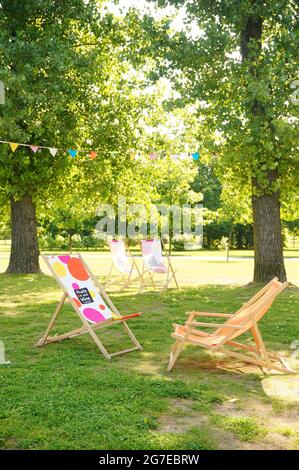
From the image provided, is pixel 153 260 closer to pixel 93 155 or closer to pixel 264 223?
pixel 264 223

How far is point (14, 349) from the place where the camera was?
6449 mm

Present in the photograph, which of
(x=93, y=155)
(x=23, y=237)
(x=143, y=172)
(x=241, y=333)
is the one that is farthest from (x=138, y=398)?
(x=143, y=172)

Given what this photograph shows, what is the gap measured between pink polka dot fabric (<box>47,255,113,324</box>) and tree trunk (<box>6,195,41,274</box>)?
8503 millimetres

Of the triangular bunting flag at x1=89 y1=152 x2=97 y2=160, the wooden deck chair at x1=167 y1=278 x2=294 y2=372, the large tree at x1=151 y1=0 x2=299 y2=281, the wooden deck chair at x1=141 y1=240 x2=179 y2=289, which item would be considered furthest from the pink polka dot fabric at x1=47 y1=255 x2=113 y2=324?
the triangular bunting flag at x1=89 y1=152 x2=97 y2=160

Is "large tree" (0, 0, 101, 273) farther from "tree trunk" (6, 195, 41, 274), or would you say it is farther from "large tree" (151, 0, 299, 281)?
"large tree" (151, 0, 299, 281)

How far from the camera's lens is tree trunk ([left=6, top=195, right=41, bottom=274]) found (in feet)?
50.3

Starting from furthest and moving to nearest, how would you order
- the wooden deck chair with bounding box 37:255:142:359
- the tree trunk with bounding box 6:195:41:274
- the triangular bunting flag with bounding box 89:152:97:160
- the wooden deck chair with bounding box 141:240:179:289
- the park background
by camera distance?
1. the tree trunk with bounding box 6:195:41:274
2. the triangular bunting flag with bounding box 89:152:97:160
3. the wooden deck chair with bounding box 141:240:179:289
4. the wooden deck chair with bounding box 37:255:142:359
5. the park background

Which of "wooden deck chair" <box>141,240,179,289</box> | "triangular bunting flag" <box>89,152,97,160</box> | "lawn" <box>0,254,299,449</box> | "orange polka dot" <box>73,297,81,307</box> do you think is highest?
"triangular bunting flag" <box>89,152,97,160</box>

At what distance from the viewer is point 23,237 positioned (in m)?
15.3

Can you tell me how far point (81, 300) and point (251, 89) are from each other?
6.53 meters
